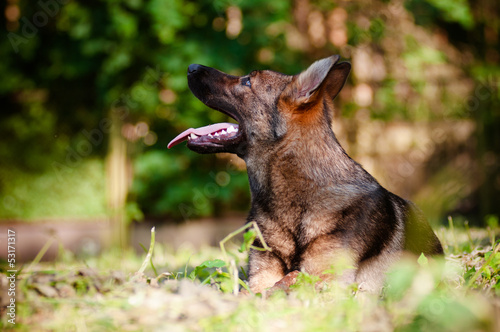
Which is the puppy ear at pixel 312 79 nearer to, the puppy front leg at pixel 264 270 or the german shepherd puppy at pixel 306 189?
the german shepherd puppy at pixel 306 189

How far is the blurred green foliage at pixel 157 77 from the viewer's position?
6996 mm

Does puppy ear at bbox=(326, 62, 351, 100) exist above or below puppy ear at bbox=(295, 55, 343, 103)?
above

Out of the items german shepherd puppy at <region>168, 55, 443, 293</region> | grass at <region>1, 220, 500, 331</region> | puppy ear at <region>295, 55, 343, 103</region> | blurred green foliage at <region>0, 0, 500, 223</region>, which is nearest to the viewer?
grass at <region>1, 220, 500, 331</region>

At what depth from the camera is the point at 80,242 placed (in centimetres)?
732

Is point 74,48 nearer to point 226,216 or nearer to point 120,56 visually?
point 120,56

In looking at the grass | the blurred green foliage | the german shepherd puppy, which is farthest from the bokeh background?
the grass

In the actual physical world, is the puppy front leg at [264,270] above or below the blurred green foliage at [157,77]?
below

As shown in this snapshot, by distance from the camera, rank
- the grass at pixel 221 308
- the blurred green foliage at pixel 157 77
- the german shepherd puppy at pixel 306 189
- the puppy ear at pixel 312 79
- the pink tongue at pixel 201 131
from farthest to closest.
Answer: the blurred green foliage at pixel 157 77 < the pink tongue at pixel 201 131 < the puppy ear at pixel 312 79 < the german shepherd puppy at pixel 306 189 < the grass at pixel 221 308

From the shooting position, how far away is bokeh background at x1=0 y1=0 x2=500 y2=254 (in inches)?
277

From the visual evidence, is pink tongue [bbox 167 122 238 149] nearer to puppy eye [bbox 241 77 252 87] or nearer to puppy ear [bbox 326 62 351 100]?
puppy eye [bbox 241 77 252 87]

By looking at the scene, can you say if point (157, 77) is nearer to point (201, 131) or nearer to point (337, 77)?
point (201, 131)

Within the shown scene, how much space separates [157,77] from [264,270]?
16.9ft

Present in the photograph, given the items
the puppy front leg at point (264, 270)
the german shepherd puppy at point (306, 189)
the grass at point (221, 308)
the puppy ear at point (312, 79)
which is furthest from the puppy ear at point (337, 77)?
the grass at point (221, 308)

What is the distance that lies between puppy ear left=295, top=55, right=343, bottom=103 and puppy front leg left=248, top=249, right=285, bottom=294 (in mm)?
1037
